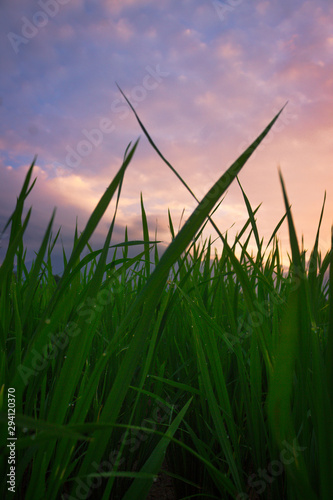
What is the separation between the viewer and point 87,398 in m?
0.64

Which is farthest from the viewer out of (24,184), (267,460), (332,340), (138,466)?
(138,466)

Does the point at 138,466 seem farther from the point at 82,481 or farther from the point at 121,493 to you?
the point at 82,481

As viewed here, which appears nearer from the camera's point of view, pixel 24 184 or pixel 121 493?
pixel 24 184

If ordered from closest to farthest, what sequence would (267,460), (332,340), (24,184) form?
1. (332,340)
2. (24,184)
3. (267,460)

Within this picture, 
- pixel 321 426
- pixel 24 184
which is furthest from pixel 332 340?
pixel 24 184

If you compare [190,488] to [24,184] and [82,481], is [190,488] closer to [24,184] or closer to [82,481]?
[82,481]

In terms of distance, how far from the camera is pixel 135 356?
0.51 meters

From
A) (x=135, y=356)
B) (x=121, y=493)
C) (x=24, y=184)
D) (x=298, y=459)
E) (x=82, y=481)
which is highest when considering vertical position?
(x=24, y=184)

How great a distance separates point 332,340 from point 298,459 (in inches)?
7.2

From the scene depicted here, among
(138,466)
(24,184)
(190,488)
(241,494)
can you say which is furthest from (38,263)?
(190,488)

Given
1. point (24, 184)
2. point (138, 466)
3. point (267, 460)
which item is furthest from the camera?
point (138, 466)

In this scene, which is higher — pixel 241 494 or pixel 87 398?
pixel 87 398

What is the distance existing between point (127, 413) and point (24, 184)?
0.70 m

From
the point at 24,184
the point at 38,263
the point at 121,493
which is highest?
the point at 24,184
